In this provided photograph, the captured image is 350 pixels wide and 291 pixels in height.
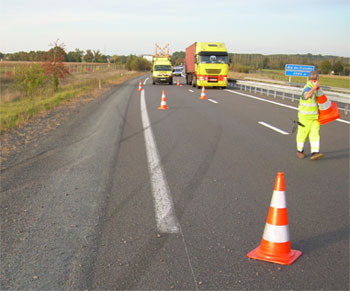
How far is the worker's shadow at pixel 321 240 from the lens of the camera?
407 cm

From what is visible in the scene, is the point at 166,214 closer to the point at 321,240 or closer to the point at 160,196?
the point at 160,196

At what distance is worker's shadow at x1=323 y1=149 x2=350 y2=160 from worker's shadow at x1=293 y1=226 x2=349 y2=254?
Result: 157 inches

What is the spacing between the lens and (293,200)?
18.1 ft

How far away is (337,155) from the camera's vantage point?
8.52 metres

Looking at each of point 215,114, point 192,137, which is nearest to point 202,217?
point 192,137

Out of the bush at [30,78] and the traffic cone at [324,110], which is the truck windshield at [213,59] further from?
the traffic cone at [324,110]

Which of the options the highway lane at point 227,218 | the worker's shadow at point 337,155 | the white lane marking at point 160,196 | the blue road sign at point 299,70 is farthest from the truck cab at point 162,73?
the worker's shadow at point 337,155

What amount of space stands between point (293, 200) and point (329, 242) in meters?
1.33

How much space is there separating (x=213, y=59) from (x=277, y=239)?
1112 inches

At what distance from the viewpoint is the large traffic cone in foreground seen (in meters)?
3.80

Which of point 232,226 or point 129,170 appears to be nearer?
point 232,226

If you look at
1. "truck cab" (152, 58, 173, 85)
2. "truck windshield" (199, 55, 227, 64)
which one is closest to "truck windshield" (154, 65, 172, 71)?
"truck cab" (152, 58, 173, 85)

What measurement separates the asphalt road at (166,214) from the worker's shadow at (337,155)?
0.13 feet

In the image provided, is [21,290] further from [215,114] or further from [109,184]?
[215,114]
